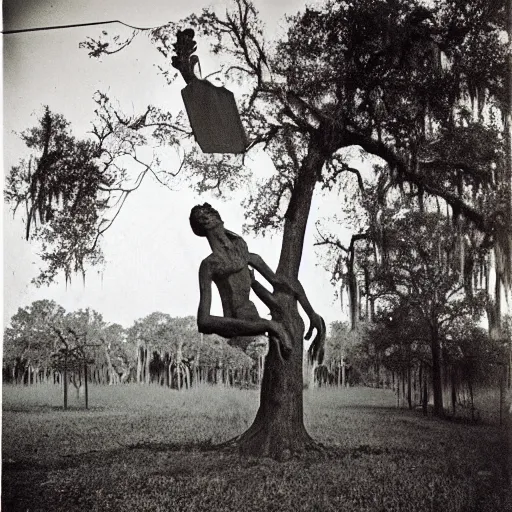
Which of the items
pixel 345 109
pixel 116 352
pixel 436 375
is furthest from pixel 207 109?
pixel 436 375

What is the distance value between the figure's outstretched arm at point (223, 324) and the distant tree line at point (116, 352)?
0.06 meters

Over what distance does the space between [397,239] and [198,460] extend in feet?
5.02

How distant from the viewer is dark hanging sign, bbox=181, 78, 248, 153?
15.5 feet

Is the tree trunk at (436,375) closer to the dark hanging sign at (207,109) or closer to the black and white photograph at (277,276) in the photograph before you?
the black and white photograph at (277,276)

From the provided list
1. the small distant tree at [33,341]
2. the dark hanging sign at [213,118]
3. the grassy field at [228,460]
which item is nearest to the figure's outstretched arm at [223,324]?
the grassy field at [228,460]

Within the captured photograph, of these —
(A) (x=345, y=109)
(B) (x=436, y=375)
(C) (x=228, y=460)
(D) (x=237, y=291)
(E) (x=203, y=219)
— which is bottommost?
(C) (x=228, y=460)

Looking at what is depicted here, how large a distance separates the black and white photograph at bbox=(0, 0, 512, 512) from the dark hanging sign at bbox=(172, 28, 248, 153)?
0.01m

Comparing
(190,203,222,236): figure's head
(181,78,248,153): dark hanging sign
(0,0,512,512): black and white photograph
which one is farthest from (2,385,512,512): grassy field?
(181,78,248,153): dark hanging sign

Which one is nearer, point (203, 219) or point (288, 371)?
point (288, 371)

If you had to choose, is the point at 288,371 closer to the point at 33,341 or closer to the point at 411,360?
the point at 411,360

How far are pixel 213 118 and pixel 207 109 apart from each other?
0.06m

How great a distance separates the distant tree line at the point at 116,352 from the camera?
4.53 metres

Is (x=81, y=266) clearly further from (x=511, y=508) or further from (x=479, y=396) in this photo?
(x=511, y=508)

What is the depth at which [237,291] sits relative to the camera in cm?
450
